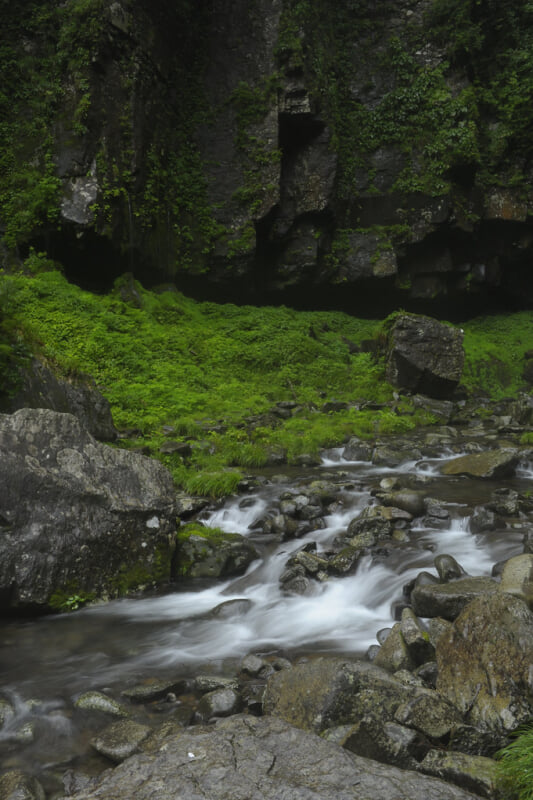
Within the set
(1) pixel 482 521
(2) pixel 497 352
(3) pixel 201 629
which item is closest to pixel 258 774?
(3) pixel 201 629

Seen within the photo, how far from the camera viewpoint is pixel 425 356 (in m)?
15.8

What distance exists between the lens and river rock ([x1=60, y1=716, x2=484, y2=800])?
2.12 metres

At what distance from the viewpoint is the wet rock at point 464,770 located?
7.33 feet

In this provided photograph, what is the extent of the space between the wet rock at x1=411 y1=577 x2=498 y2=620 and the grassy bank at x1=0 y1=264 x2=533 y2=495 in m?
4.20

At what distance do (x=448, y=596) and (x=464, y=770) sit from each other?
191 cm

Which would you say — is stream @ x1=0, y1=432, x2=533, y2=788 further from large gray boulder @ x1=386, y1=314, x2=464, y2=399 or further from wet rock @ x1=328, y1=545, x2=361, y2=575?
large gray boulder @ x1=386, y1=314, x2=464, y2=399

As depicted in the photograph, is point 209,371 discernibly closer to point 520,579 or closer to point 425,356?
point 425,356

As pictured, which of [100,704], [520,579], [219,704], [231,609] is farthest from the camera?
[231,609]

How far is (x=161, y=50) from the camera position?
20.4 m

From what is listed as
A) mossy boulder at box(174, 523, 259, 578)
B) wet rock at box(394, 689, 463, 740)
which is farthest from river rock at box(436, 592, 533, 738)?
mossy boulder at box(174, 523, 259, 578)

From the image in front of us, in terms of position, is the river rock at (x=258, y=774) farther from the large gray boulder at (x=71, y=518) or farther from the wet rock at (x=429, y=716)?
the large gray boulder at (x=71, y=518)

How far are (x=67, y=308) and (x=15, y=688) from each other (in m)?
13.3

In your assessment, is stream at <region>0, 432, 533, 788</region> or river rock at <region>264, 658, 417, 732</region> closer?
river rock at <region>264, 658, 417, 732</region>

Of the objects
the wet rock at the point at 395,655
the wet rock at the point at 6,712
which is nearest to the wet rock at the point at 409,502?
the wet rock at the point at 395,655
